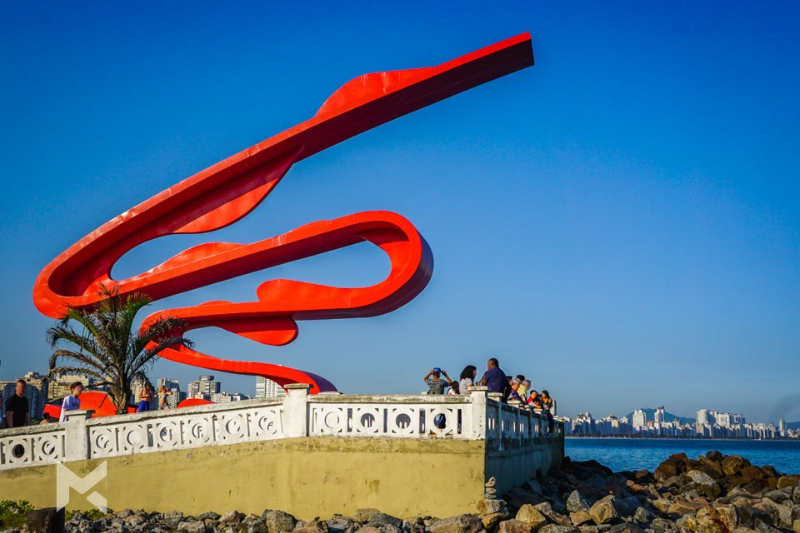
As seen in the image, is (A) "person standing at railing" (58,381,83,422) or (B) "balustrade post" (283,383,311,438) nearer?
(B) "balustrade post" (283,383,311,438)

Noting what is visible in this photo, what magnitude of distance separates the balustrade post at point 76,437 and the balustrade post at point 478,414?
725 cm

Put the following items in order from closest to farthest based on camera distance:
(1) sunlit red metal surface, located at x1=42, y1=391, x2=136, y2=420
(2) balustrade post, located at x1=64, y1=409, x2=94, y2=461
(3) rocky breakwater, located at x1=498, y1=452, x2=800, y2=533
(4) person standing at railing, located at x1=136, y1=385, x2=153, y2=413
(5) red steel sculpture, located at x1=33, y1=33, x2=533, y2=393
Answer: (3) rocky breakwater, located at x1=498, y1=452, x2=800, y2=533 → (2) balustrade post, located at x1=64, y1=409, x2=94, y2=461 → (4) person standing at railing, located at x1=136, y1=385, x2=153, y2=413 → (5) red steel sculpture, located at x1=33, y1=33, x2=533, y2=393 → (1) sunlit red metal surface, located at x1=42, y1=391, x2=136, y2=420

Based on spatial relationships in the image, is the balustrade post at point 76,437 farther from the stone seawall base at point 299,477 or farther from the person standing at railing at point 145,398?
the person standing at railing at point 145,398

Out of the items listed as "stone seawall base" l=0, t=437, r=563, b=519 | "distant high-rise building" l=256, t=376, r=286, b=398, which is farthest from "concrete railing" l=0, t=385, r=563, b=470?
"distant high-rise building" l=256, t=376, r=286, b=398

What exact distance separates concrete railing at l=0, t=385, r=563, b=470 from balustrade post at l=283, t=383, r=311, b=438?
2 centimetres

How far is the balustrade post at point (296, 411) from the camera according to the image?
13438 millimetres

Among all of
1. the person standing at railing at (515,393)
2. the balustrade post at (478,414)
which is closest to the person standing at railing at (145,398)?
the person standing at railing at (515,393)

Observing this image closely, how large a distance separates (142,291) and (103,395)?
350 cm

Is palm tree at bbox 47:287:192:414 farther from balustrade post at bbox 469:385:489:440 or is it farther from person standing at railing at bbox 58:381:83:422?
balustrade post at bbox 469:385:489:440

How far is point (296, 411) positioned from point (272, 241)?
6355mm

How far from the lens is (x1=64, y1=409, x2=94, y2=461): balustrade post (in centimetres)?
1484

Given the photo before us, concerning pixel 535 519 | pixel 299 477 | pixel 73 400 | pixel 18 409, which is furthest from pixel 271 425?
pixel 18 409

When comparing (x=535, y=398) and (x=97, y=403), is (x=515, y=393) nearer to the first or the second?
(x=535, y=398)

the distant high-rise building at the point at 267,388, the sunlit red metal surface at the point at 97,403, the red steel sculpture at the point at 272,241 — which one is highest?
the red steel sculpture at the point at 272,241
